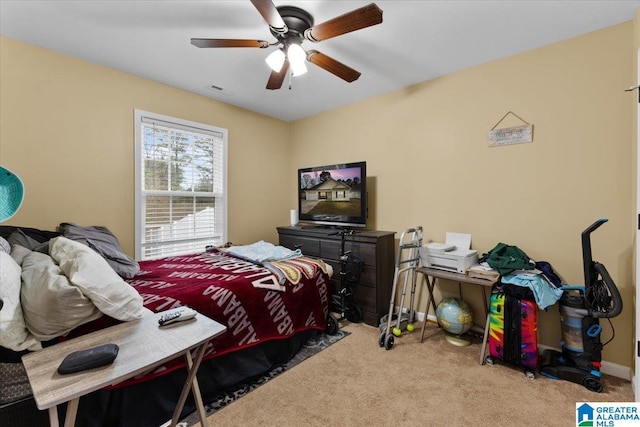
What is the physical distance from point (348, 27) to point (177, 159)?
2443 millimetres

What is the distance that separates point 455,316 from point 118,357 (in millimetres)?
2516

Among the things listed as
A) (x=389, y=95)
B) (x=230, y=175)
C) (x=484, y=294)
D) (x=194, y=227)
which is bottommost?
(x=484, y=294)

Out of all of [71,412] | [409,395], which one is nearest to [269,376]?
[409,395]

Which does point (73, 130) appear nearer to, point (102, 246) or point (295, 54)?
point (102, 246)

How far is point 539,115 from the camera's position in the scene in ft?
7.83

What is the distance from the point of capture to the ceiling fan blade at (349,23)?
5.00 ft

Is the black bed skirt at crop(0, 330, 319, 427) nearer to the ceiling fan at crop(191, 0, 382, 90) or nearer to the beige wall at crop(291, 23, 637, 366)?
the beige wall at crop(291, 23, 637, 366)

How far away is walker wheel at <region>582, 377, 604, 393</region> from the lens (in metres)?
1.90

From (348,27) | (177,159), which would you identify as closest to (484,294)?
(348,27)

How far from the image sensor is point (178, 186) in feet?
10.8

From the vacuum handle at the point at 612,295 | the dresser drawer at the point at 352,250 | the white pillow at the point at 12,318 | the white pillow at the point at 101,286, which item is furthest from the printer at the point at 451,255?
the white pillow at the point at 12,318

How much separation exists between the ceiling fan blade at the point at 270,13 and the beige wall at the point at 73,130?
6.30ft

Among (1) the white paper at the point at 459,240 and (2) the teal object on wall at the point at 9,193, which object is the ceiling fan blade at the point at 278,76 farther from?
(1) the white paper at the point at 459,240

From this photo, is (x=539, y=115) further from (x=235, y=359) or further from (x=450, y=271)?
(x=235, y=359)
